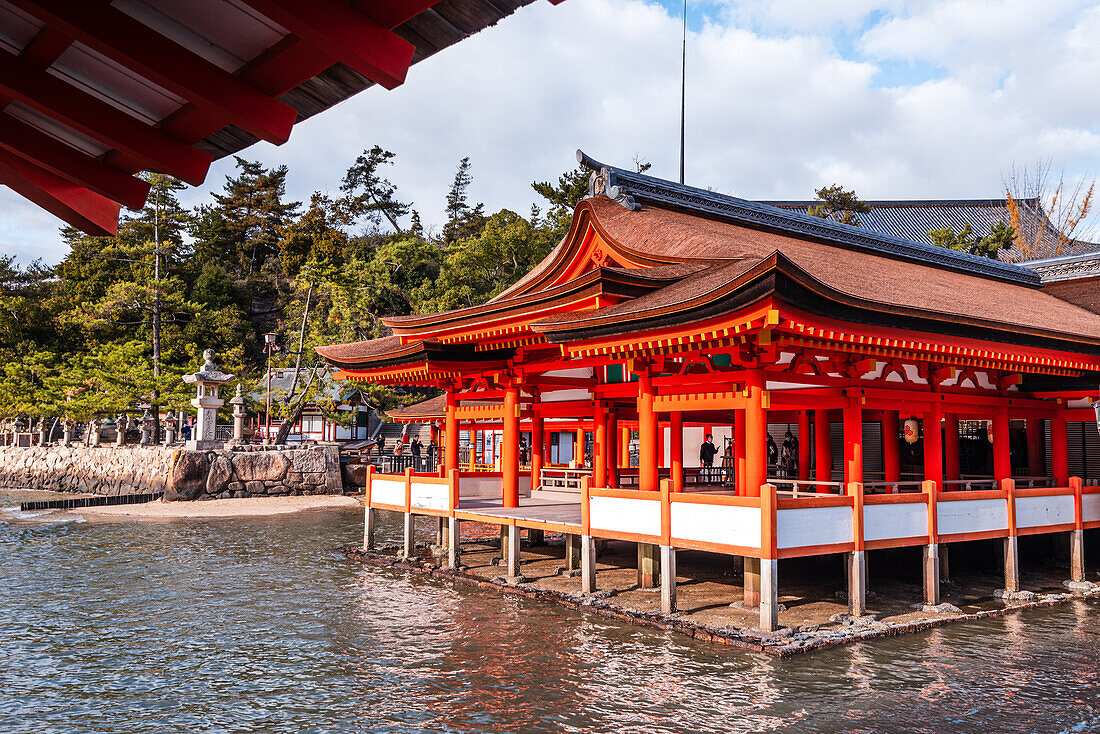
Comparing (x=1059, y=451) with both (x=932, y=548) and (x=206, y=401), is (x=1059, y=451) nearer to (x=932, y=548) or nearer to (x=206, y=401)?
(x=932, y=548)

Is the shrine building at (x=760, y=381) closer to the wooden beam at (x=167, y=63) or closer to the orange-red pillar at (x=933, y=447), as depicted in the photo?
the orange-red pillar at (x=933, y=447)

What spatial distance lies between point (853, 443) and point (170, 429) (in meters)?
32.4

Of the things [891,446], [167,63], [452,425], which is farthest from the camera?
[452,425]

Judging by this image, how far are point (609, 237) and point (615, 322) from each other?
3927mm

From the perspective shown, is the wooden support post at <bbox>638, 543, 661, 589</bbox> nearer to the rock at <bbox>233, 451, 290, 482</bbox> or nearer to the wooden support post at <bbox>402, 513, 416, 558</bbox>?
the wooden support post at <bbox>402, 513, 416, 558</bbox>

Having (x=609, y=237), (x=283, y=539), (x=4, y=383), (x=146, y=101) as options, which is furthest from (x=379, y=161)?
(x=146, y=101)

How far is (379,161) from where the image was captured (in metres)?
73.2

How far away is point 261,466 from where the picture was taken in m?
33.4

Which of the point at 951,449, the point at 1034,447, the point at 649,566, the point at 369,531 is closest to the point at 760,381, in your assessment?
the point at 649,566

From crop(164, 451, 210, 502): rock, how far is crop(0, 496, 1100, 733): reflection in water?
16446 mm

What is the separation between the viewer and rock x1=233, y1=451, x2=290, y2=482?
33031 mm

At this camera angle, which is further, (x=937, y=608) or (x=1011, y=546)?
(x=1011, y=546)

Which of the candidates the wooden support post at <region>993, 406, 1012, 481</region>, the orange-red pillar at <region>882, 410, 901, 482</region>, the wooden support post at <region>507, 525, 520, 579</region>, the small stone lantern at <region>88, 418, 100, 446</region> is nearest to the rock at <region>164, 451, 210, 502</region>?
the small stone lantern at <region>88, 418, 100, 446</region>

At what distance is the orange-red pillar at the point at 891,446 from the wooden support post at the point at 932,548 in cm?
328
